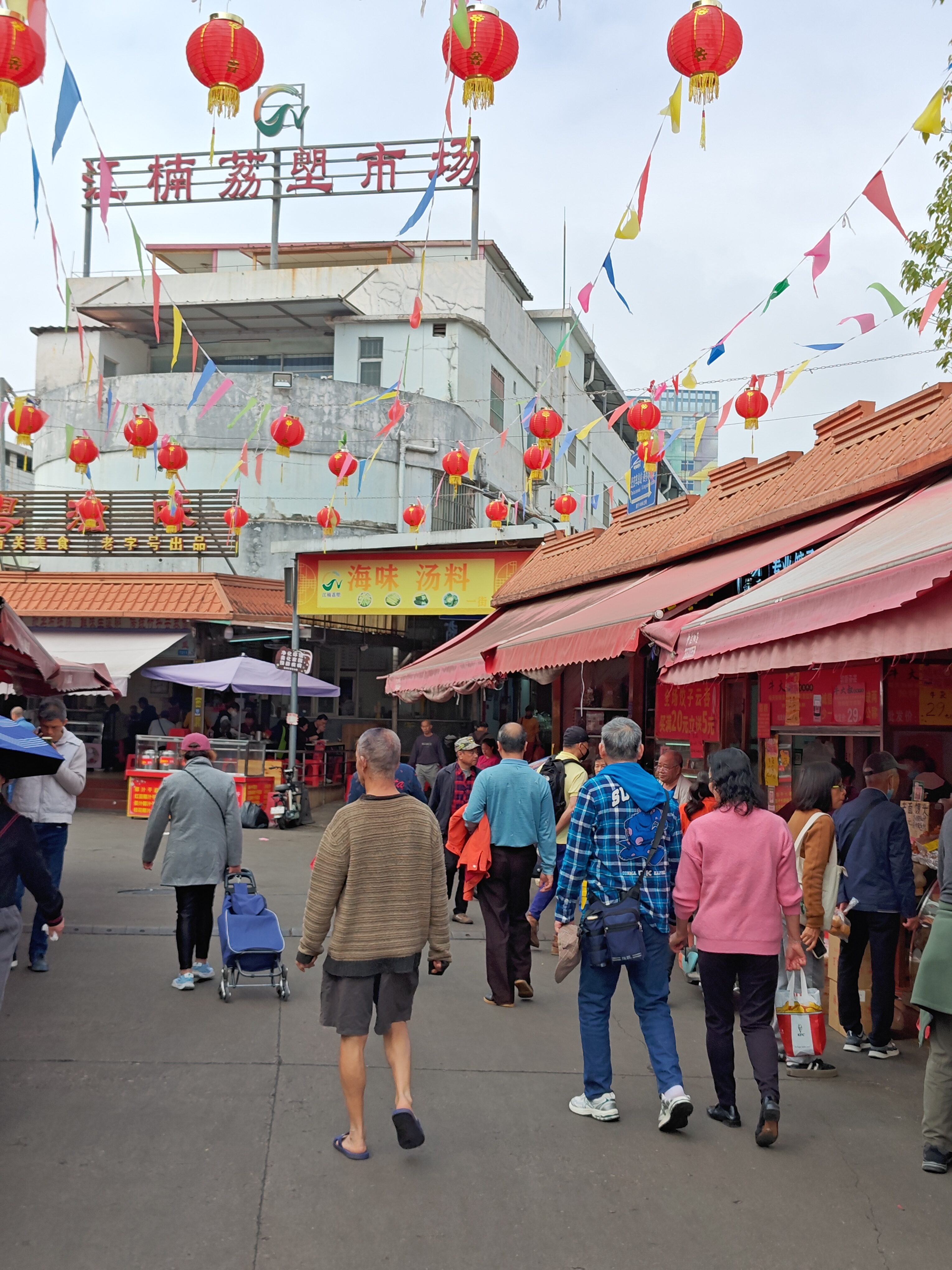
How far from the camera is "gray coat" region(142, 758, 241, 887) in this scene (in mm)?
7145

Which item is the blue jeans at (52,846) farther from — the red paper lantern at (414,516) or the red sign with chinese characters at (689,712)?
the red paper lantern at (414,516)

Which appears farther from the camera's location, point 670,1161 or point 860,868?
point 860,868

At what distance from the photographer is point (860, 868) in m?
6.00

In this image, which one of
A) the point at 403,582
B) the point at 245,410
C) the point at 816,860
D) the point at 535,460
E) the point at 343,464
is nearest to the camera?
the point at 816,860

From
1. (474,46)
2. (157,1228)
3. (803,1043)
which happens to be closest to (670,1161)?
(803,1043)

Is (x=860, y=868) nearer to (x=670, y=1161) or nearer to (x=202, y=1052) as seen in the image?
(x=670, y=1161)

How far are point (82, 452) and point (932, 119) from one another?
15825mm

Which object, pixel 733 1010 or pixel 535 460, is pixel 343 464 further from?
pixel 733 1010

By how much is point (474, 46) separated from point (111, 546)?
2018 cm

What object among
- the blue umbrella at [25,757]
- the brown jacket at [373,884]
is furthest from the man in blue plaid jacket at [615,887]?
the blue umbrella at [25,757]

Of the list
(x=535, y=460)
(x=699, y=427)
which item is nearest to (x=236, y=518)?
(x=535, y=460)

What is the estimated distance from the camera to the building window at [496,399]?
106ft

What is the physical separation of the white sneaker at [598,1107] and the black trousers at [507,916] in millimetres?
2052

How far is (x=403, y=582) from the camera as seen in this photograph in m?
19.0
